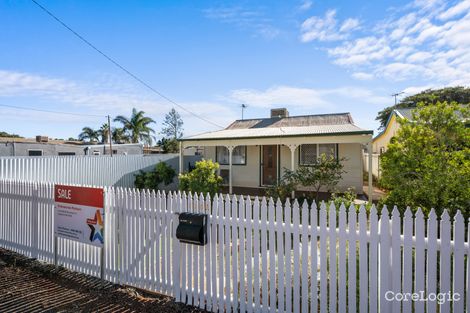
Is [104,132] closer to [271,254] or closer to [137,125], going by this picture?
[137,125]

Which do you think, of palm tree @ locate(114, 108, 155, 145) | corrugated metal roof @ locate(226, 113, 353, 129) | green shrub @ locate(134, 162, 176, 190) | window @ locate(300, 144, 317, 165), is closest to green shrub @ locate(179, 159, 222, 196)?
green shrub @ locate(134, 162, 176, 190)

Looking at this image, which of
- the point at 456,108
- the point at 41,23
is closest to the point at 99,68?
the point at 41,23

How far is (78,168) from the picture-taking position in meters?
11.7

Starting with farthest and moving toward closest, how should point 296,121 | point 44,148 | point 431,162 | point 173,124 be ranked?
point 173,124 < point 44,148 < point 296,121 < point 431,162

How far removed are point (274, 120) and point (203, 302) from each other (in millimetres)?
16566

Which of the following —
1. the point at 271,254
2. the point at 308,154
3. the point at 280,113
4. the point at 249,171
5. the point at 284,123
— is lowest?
the point at 271,254

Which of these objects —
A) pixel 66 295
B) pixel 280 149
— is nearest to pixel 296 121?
pixel 280 149

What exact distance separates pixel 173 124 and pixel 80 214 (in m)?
38.3

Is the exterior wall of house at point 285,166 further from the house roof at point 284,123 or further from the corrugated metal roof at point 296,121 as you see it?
the corrugated metal roof at point 296,121

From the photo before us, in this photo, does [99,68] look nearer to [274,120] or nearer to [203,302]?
[203,302]

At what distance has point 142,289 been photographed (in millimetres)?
3975

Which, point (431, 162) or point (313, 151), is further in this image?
point (313, 151)

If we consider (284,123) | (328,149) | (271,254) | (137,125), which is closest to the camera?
(271,254)

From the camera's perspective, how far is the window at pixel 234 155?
14.9 meters
